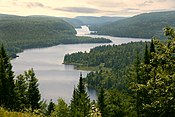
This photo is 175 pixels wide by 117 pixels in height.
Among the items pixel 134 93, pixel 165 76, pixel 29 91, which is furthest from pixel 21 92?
pixel 165 76

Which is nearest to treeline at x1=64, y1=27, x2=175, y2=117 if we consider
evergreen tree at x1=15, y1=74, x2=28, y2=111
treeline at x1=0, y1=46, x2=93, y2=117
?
treeline at x1=0, y1=46, x2=93, y2=117

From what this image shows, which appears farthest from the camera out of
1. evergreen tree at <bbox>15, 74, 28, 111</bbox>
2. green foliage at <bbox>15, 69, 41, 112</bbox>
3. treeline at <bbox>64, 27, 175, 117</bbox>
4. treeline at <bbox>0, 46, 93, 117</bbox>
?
green foliage at <bbox>15, 69, 41, 112</bbox>

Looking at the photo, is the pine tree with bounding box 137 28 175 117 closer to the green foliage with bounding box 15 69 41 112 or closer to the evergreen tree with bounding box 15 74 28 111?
the evergreen tree with bounding box 15 74 28 111

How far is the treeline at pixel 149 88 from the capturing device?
14570mm

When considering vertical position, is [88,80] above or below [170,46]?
below

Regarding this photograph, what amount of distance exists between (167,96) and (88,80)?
6943 inches

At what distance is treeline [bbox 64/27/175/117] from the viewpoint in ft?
47.8

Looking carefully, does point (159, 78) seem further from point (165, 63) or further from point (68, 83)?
point (68, 83)

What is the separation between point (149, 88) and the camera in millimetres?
15297

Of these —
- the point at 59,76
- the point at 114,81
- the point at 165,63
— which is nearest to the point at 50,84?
the point at 59,76

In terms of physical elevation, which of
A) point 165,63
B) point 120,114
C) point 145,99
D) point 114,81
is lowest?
point 114,81

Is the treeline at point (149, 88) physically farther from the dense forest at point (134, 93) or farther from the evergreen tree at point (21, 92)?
the evergreen tree at point (21, 92)

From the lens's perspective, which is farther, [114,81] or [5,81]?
[114,81]

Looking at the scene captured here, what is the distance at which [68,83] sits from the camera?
582ft
